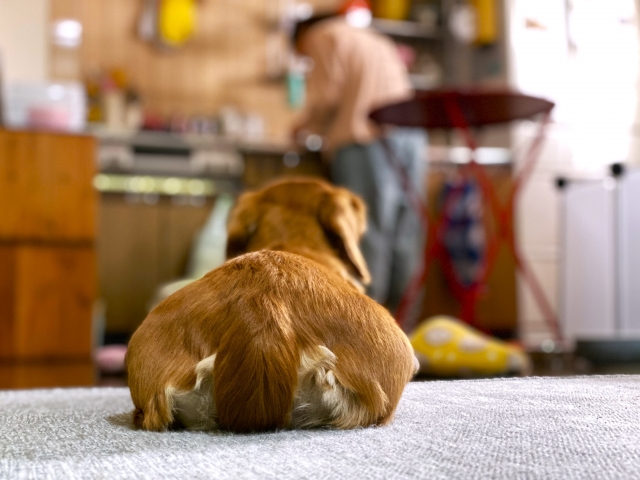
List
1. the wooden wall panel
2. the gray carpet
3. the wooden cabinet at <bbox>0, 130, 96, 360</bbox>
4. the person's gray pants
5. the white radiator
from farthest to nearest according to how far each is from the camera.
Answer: the wooden wall panel < the white radiator < the person's gray pants < the wooden cabinet at <bbox>0, 130, 96, 360</bbox> < the gray carpet

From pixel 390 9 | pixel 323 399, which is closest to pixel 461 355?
pixel 323 399

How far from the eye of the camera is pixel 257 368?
792 millimetres

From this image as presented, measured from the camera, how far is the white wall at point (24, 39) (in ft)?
16.0

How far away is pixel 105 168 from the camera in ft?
13.3

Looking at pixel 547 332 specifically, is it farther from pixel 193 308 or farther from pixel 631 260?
pixel 193 308

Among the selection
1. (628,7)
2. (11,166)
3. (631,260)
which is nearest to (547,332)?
(631,260)

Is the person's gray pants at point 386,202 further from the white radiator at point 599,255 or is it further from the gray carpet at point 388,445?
the gray carpet at point 388,445

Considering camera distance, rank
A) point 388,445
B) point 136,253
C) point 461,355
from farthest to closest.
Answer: point 136,253, point 461,355, point 388,445

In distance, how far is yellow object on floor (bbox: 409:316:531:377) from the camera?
2.24m

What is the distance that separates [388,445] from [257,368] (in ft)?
0.54

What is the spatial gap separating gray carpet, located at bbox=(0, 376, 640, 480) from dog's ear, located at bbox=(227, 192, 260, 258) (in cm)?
35

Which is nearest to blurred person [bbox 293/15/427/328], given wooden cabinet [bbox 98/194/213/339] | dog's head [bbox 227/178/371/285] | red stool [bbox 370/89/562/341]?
red stool [bbox 370/89/562/341]

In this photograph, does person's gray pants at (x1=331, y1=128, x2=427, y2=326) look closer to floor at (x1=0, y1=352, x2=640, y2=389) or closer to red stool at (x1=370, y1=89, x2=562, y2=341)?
red stool at (x1=370, y1=89, x2=562, y2=341)

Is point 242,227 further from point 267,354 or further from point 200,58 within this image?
point 200,58
